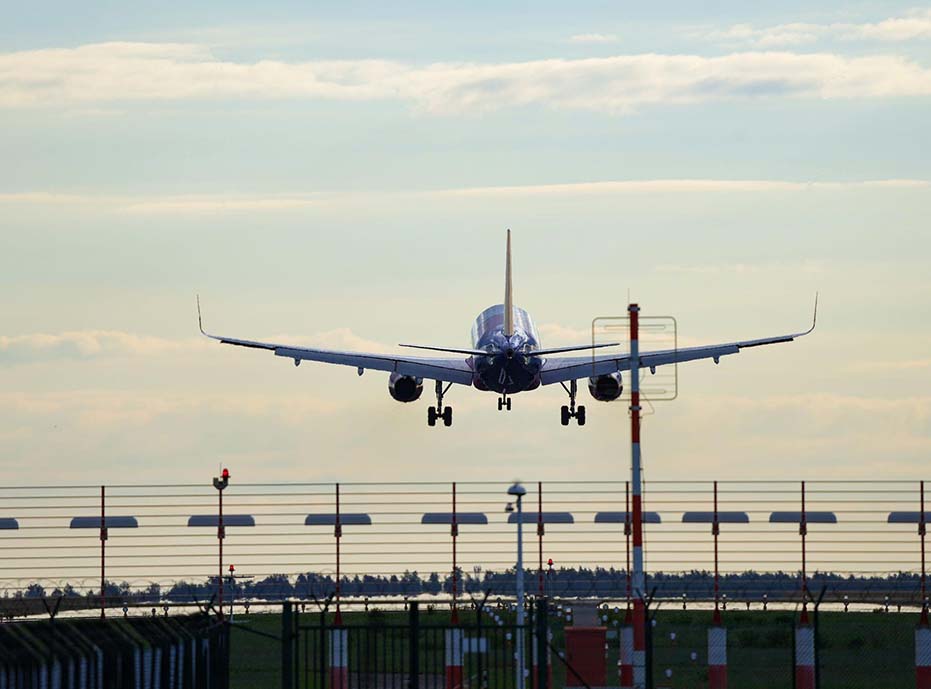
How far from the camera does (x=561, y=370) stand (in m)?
77.9

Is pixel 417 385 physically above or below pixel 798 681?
above

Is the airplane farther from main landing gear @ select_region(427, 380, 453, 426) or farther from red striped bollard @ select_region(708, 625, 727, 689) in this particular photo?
red striped bollard @ select_region(708, 625, 727, 689)

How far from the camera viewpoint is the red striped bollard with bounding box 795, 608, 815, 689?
30719mm

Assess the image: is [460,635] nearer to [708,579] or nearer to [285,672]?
[285,672]

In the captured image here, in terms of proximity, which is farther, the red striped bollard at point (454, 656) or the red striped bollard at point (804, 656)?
the red striped bollard at point (804, 656)

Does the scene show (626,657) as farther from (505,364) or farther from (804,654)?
(505,364)

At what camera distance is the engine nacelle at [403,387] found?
7788 centimetres

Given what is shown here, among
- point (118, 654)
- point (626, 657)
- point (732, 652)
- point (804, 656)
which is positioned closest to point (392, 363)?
point (732, 652)

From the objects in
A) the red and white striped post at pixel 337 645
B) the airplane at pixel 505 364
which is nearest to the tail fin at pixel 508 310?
the airplane at pixel 505 364

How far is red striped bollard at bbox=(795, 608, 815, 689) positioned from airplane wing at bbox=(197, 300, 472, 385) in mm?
46853

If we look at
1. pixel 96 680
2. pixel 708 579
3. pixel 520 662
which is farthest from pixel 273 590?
pixel 96 680

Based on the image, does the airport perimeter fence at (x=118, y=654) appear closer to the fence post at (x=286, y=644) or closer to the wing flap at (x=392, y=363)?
the fence post at (x=286, y=644)

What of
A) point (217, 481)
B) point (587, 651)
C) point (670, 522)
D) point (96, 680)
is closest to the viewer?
point (96, 680)

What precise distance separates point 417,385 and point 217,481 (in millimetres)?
42699
